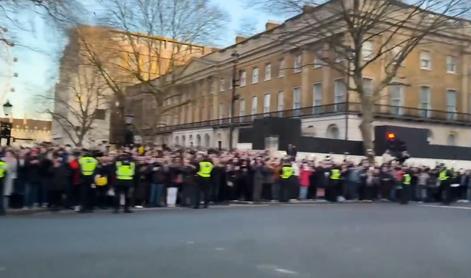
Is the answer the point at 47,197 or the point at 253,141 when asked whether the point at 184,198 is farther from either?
the point at 253,141

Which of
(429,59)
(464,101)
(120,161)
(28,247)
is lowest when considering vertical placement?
(28,247)

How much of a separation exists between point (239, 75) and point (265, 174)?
154ft

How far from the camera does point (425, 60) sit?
180 feet

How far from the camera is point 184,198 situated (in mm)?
18578

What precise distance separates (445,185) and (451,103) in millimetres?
34372

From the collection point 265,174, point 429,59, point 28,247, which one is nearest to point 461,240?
point 28,247

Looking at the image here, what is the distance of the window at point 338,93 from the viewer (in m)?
51.5

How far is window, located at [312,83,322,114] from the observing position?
54359 millimetres

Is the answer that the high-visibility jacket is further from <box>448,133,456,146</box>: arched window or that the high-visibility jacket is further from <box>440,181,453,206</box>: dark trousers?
<box>448,133,456,146</box>: arched window

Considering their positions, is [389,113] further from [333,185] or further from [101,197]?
[101,197]

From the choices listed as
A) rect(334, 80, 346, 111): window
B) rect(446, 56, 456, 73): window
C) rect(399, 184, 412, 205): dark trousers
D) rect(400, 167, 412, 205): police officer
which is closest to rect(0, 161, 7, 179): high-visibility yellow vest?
rect(400, 167, 412, 205): police officer

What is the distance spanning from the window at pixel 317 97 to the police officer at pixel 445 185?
29.0 meters

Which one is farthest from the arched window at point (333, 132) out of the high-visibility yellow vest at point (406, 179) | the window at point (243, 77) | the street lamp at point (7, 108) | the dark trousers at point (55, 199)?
the dark trousers at point (55, 199)

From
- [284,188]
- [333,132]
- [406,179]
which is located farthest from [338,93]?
[284,188]
